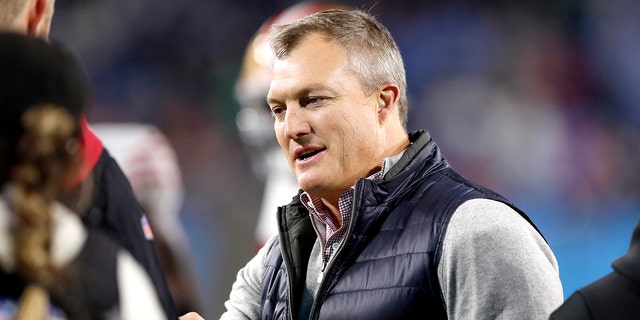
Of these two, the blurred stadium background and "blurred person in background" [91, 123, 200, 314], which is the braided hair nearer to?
"blurred person in background" [91, 123, 200, 314]

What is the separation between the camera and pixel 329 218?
1.54 meters

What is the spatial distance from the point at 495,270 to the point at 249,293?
1.78ft

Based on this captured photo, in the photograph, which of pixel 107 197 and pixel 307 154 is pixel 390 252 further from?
pixel 107 197

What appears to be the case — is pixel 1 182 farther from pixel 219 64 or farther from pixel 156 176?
pixel 219 64

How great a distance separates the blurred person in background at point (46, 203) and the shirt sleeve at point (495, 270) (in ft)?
2.25

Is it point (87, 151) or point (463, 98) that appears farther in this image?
point (463, 98)

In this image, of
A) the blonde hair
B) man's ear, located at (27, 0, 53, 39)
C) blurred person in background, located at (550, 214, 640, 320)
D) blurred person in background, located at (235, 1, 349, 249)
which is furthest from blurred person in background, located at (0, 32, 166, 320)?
blurred person in background, located at (235, 1, 349, 249)

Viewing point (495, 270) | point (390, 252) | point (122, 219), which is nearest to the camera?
point (122, 219)

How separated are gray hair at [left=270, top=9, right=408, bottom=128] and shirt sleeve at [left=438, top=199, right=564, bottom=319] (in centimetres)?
41

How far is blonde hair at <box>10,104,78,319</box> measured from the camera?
1.95 ft

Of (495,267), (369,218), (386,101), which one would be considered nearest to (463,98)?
(386,101)

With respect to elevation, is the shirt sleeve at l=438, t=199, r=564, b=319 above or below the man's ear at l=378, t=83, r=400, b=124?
below

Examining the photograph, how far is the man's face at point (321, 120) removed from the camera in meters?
1.53

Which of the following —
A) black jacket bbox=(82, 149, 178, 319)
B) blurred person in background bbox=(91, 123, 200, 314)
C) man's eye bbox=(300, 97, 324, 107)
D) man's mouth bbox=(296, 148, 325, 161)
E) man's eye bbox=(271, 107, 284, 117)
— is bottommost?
blurred person in background bbox=(91, 123, 200, 314)
